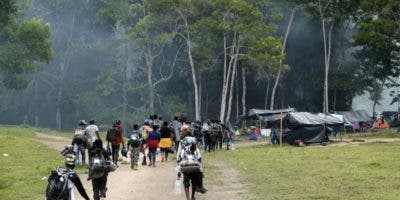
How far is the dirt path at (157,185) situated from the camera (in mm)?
16578

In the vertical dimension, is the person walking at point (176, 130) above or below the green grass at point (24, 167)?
above

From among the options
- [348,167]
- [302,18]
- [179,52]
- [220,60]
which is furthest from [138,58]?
[348,167]

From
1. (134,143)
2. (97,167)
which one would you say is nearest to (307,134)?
(134,143)

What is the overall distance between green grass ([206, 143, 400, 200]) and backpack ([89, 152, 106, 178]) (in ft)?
14.0

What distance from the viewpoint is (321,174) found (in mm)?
20500

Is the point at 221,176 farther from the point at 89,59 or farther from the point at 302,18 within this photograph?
the point at 89,59

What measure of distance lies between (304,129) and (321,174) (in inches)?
700

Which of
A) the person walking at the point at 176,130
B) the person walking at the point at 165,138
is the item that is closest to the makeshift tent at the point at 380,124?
the person walking at the point at 176,130

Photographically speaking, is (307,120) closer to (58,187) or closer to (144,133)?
(144,133)

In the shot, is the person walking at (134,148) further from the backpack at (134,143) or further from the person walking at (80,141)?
the person walking at (80,141)

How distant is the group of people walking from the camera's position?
45.9ft

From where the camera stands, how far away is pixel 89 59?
7100 centimetres

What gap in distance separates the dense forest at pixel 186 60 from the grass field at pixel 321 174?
21556 millimetres

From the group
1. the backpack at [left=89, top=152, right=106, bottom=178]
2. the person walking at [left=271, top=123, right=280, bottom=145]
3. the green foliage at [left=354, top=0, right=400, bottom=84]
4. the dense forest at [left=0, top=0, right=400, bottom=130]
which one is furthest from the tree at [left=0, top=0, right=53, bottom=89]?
the backpack at [left=89, top=152, right=106, bottom=178]
